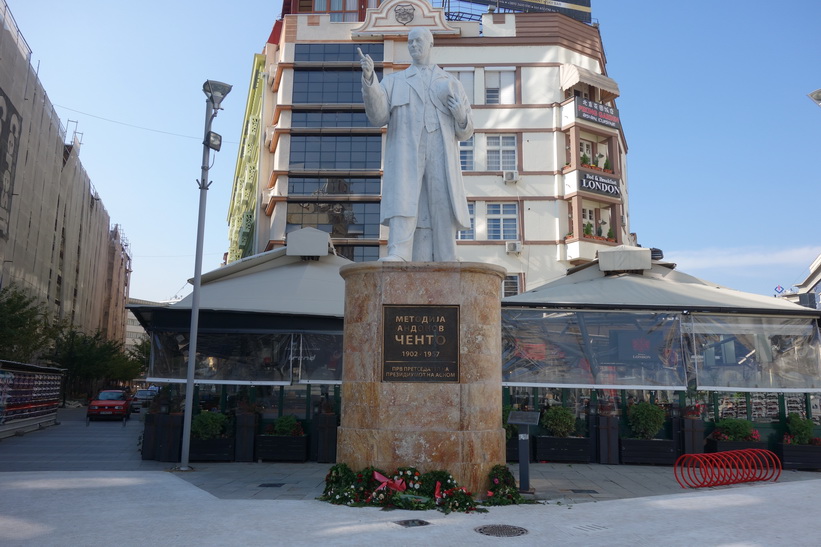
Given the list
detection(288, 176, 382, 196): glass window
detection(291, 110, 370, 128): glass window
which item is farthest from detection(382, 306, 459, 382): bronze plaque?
detection(291, 110, 370, 128): glass window

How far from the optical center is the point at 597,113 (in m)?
34.0

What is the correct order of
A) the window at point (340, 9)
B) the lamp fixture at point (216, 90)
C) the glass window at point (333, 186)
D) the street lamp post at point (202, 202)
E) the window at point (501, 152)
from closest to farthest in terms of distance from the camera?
the street lamp post at point (202, 202) < the lamp fixture at point (216, 90) < the window at point (501, 152) < the glass window at point (333, 186) < the window at point (340, 9)

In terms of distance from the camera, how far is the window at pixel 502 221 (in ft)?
110

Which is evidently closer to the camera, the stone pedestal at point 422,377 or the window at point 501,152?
the stone pedestal at point 422,377

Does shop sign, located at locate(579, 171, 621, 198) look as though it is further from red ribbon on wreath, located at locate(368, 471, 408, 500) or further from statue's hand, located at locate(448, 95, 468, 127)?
red ribbon on wreath, located at locate(368, 471, 408, 500)

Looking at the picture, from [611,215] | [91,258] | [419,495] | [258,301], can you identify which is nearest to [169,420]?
[258,301]

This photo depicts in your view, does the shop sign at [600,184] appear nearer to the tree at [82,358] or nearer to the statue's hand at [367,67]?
the statue's hand at [367,67]

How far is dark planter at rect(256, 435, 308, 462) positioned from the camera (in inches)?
593

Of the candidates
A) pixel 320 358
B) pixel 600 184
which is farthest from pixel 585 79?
pixel 320 358

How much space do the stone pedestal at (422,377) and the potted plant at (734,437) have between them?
7.01 m

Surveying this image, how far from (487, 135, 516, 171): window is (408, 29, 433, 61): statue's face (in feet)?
75.6

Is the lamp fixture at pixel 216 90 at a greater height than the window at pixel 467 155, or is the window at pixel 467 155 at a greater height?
the window at pixel 467 155

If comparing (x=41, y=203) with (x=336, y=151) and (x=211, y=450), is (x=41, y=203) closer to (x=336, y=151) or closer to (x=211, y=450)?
(x=336, y=151)

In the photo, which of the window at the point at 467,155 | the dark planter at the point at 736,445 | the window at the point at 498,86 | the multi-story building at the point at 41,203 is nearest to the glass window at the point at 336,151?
the window at the point at 467,155
